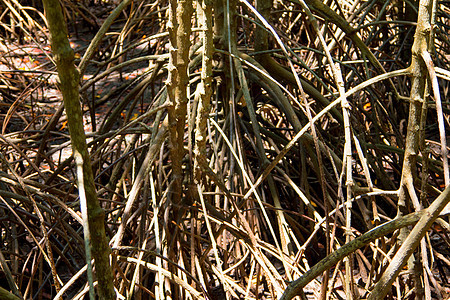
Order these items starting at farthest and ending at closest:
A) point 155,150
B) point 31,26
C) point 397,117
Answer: point 31,26 → point 397,117 → point 155,150

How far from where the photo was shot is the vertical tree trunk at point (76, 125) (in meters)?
0.69

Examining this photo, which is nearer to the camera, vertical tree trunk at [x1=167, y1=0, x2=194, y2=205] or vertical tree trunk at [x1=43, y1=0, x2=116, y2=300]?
vertical tree trunk at [x1=43, y1=0, x2=116, y2=300]

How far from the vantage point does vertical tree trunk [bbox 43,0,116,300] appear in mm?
689

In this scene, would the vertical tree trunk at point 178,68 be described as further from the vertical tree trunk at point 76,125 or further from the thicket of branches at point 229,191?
the vertical tree trunk at point 76,125

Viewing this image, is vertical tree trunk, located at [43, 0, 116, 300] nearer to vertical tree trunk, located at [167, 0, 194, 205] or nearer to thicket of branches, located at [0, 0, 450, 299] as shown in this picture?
thicket of branches, located at [0, 0, 450, 299]

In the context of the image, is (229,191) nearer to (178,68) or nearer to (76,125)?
(178,68)

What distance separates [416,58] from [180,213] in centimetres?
78

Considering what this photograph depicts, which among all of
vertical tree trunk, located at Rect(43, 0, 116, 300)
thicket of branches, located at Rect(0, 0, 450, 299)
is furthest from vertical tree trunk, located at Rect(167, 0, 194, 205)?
vertical tree trunk, located at Rect(43, 0, 116, 300)

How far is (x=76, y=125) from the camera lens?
2.50ft

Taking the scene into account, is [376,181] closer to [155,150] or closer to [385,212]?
[385,212]

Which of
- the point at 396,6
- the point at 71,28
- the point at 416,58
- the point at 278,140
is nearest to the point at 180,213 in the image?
the point at 278,140

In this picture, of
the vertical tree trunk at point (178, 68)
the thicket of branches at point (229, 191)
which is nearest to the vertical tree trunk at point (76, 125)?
the thicket of branches at point (229, 191)

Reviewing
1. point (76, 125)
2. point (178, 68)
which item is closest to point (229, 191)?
point (178, 68)

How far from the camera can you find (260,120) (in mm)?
2061
